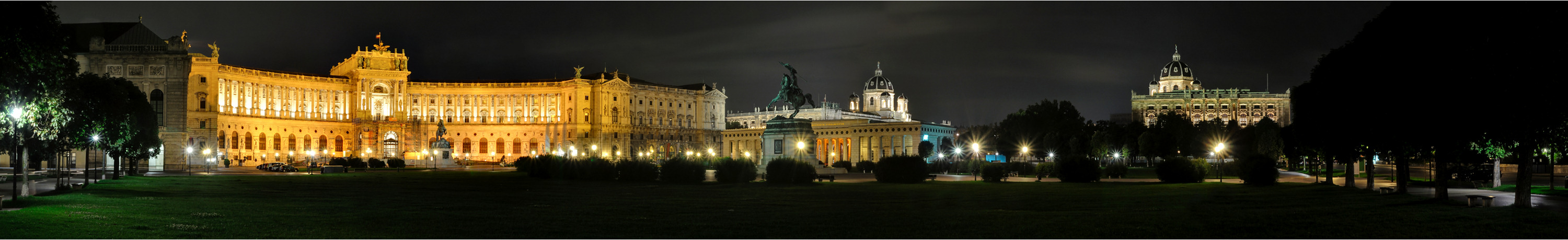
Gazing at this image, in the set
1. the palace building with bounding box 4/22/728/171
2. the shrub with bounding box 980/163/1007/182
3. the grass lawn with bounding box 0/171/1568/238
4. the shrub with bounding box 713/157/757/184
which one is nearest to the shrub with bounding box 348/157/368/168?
the palace building with bounding box 4/22/728/171

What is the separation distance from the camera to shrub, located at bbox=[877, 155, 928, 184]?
129 ft

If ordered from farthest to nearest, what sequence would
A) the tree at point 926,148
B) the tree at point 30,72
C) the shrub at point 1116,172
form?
the tree at point 926,148 < the shrub at point 1116,172 < the tree at point 30,72

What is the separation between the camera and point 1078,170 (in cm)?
3984

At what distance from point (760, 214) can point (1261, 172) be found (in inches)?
923

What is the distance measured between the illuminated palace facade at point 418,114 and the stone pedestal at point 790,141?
2209 inches

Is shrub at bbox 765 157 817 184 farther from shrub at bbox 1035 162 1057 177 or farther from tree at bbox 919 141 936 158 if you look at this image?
tree at bbox 919 141 936 158

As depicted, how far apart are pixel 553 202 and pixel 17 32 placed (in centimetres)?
1082

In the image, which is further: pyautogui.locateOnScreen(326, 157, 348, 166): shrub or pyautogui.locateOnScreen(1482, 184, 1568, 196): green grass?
pyautogui.locateOnScreen(326, 157, 348, 166): shrub

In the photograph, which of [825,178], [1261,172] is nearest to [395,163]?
[825,178]

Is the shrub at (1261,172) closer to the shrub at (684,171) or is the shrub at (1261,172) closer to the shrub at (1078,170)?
the shrub at (1078,170)

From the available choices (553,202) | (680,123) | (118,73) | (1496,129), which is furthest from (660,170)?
(680,123)

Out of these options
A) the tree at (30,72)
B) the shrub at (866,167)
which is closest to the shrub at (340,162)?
the shrub at (866,167)

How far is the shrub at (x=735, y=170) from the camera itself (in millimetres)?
38125

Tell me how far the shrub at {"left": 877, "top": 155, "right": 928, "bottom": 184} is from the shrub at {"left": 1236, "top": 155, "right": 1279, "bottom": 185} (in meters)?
11.5
